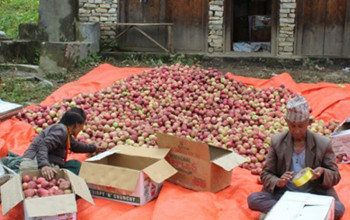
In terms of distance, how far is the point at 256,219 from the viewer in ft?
12.7

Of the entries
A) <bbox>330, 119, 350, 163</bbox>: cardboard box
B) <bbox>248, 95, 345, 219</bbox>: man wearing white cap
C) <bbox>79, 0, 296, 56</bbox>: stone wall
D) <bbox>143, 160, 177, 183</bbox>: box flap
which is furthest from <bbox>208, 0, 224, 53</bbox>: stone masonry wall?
<bbox>248, 95, 345, 219</bbox>: man wearing white cap

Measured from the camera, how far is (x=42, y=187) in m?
3.73

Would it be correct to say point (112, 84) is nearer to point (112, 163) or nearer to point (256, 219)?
point (112, 163)

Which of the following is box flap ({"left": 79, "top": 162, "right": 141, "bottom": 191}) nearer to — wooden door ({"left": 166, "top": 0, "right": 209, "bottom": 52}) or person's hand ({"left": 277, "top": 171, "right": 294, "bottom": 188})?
person's hand ({"left": 277, "top": 171, "right": 294, "bottom": 188})

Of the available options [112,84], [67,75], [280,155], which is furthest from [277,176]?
[67,75]

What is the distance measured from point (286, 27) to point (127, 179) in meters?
7.15

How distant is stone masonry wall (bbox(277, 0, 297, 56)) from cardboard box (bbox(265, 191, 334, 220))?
23.8 feet

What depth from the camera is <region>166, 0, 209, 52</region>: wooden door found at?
35.5 feet

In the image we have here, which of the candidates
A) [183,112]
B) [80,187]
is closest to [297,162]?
[80,187]

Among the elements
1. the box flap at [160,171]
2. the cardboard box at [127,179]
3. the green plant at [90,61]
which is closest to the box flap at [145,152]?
the cardboard box at [127,179]

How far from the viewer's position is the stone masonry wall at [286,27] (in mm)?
10156

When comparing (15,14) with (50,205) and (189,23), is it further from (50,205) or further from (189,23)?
(50,205)

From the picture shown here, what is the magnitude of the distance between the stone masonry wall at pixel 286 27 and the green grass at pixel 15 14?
687 cm

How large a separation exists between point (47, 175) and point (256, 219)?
1629mm
